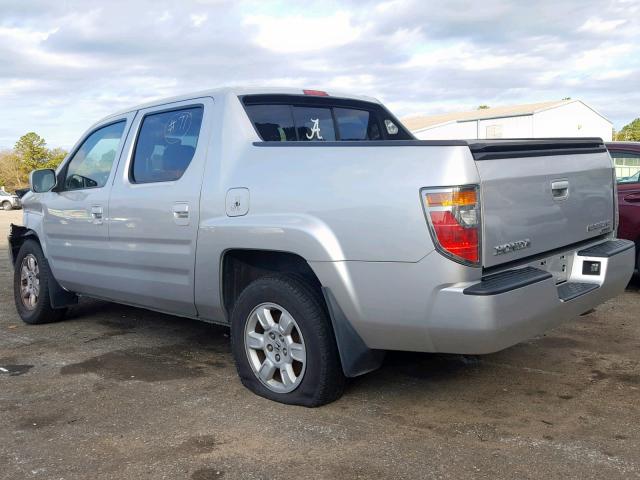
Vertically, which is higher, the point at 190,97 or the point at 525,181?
the point at 190,97

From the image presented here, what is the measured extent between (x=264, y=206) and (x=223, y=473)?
1.45 metres

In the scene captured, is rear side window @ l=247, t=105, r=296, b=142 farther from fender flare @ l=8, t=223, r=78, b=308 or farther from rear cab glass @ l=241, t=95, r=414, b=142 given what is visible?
fender flare @ l=8, t=223, r=78, b=308

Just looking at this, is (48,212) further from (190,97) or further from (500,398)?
(500,398)

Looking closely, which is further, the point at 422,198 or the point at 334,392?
the point at 334,392

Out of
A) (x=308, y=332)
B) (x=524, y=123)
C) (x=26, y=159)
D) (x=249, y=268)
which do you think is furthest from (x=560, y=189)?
(x=26, y=159)

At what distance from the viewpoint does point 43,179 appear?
18.9 ft

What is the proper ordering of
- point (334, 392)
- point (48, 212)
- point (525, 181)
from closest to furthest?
1. point (525, 181)
2. point (334, 392)
3. point (48, 212)

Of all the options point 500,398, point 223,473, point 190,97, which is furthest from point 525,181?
point 190,97

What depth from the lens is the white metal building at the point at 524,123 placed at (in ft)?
144

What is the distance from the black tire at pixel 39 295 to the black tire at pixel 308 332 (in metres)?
2.80

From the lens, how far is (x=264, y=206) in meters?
3.72

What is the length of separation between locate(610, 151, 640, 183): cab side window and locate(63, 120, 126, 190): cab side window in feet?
16.4

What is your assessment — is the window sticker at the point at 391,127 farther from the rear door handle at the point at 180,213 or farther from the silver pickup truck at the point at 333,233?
the rear door handle at the point at 180,213

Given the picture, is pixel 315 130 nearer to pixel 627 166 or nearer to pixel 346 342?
pixel 346 342
